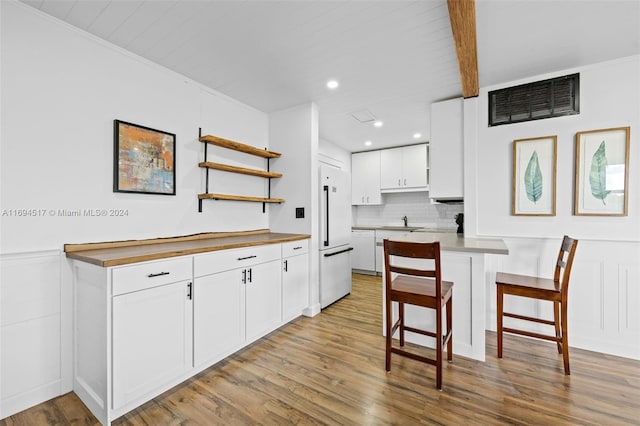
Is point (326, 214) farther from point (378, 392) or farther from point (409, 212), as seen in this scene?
point (409, 212)

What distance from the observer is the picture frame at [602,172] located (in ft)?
7.67

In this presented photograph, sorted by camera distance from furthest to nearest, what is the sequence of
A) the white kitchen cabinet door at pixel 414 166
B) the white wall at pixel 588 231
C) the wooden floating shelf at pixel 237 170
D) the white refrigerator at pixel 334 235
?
1. the white kitchen cabinet door at pixel 414 166
2. the white refrigerator at pixel 334 235
3. the wooden floating shelf at pixel 237 170
4. the white wall at pixel 588 231

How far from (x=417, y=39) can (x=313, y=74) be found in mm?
973

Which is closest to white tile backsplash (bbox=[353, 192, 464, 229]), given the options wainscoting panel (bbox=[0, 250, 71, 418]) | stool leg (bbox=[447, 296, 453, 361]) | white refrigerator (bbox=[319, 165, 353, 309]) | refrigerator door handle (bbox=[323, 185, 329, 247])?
white refrigerator (bbox=[319, 165, 353, 309])

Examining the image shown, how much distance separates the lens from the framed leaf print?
2600 millimetres

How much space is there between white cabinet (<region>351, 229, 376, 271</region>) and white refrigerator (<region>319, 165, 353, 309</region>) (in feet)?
4.28

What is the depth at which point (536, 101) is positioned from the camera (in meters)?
2.66

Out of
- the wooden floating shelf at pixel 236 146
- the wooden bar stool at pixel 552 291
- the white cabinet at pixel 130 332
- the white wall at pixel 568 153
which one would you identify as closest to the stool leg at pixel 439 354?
the wooden bar stool at pixel 552 291

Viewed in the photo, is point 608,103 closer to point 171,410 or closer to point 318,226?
point 318,226

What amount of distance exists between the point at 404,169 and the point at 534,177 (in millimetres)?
2584

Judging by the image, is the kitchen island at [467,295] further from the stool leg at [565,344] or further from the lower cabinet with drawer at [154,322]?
the lower cabinet with drawer at [154,322]

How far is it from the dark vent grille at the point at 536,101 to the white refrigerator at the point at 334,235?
189 cm

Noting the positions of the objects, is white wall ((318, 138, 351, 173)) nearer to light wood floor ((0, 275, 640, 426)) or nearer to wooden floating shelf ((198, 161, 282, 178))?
wooden floating shelf ((198, 161, 282, 178))

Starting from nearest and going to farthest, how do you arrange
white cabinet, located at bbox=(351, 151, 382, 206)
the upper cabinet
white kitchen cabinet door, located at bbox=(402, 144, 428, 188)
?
the upper cabinet, white kitchen cabinet door, located at bbox=(402, 144, 428, 188), white cabinet, located at bbox=(351, 151, 382, 206)
